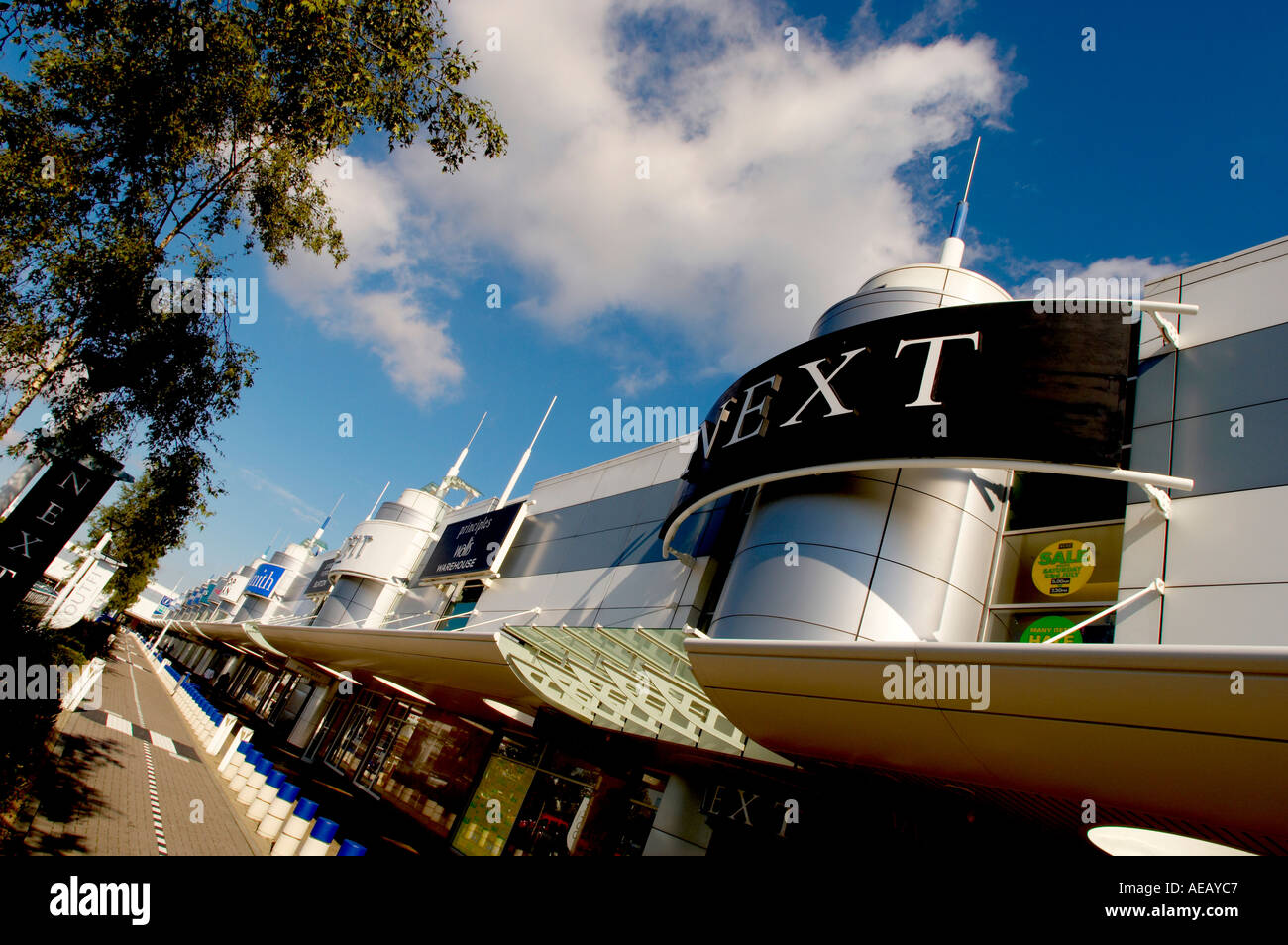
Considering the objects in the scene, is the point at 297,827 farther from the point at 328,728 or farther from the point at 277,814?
the point at 328,728

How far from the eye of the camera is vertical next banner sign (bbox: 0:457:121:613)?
29.0ft

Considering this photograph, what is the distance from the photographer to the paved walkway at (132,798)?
A: 832 centimetres

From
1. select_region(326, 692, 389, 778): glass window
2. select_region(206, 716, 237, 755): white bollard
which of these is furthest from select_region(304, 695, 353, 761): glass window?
select_region(206, 716, 237, 755): white bollard

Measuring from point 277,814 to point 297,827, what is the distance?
4.89ft

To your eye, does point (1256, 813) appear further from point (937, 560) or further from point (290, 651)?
point (290, 651)

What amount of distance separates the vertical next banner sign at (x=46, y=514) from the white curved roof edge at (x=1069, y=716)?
932 centimetres

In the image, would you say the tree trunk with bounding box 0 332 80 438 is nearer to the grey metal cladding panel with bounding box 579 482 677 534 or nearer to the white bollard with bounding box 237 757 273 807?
the white bollard with bounding box 237 757 273 807

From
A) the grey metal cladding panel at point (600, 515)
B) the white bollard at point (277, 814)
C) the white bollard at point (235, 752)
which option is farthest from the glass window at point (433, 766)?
the grey metal cladding panel at point (600, 515)

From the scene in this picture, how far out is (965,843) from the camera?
23.7ft

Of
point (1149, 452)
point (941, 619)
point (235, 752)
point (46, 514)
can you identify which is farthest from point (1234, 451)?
point (235, 752)

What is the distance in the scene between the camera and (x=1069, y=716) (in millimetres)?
3965

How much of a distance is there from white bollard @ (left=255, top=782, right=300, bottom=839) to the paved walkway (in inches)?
8.4

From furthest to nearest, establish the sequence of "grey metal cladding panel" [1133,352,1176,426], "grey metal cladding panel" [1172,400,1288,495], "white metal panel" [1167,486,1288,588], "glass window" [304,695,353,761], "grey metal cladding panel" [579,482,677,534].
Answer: "glass window" [304,695,353,761] → "grey metal cladding panel" [579,482,677,534] → "grey metal cladding panel" [1133,352,1176,426] → "grey metal cladding panel" [1172,400,1288,495] → "white metal panel" [1167,486,1288,588]
